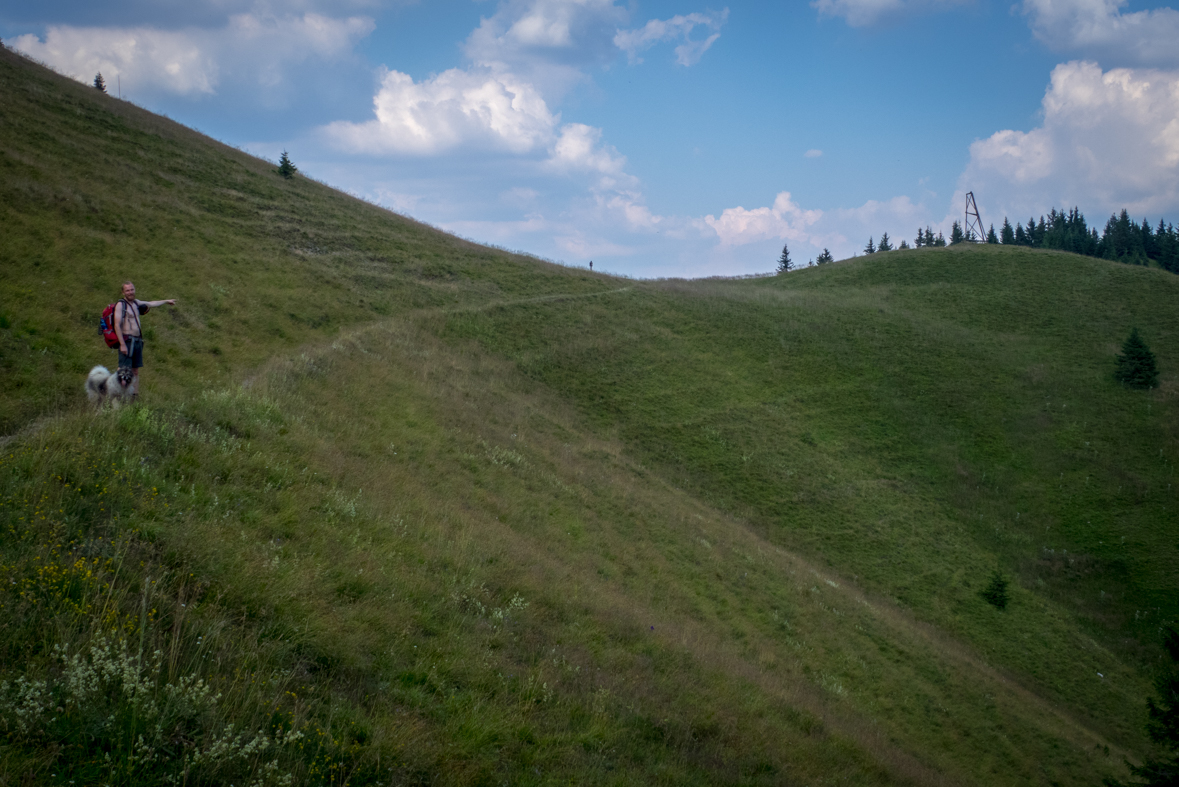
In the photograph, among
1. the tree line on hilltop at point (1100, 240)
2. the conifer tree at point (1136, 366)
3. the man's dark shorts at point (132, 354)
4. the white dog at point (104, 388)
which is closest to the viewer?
the white dog at point (104, 388)

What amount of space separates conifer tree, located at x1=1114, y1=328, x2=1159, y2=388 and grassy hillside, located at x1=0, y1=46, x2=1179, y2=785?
1.48m

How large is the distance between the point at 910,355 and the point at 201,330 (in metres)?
49.8

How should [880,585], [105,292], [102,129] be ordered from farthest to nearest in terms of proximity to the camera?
[102,129]
[880,585]
[105,292]

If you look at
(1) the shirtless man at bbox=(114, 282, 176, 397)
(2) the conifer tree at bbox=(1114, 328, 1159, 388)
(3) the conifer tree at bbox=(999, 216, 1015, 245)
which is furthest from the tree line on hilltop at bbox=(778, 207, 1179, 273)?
(1) the shirtless man at bbox=(114, 282, 176, 397)

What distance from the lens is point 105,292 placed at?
18.7 metres

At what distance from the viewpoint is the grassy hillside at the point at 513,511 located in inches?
203

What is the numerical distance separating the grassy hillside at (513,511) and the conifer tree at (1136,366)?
1.48 meters

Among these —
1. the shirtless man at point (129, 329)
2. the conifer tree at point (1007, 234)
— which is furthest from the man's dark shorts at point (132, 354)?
the conifer tree at point (1007, 234)

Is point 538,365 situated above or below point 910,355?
below

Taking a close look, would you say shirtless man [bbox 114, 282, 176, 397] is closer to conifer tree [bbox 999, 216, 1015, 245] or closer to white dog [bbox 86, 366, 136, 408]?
white dog [bbox 86, 366, 136, 408]

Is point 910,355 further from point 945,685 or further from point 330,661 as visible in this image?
Result: point 330,661

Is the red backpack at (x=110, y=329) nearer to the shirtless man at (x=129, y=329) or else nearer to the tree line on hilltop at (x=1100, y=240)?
the shirtless man at (x=129, y=329)

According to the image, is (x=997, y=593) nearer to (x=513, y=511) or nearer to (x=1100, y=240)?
(x=513, y=511)

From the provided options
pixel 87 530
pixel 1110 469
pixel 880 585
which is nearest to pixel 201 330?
pixel 87 530
